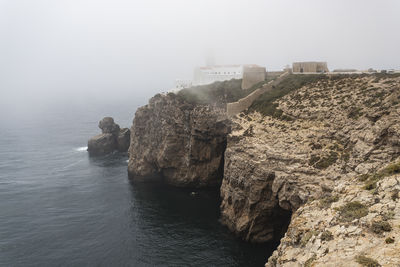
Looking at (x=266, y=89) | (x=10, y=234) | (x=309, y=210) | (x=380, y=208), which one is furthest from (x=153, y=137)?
(x=380, y=208)

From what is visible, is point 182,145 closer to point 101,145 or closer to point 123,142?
point 123,142

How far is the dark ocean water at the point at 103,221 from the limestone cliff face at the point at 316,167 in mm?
5585

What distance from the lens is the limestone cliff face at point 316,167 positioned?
61.0 ft

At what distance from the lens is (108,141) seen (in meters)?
97.0

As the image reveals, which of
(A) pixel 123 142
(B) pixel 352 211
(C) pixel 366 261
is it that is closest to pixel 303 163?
(B) pixel 352 211

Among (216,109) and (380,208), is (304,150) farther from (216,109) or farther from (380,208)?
(216,109)

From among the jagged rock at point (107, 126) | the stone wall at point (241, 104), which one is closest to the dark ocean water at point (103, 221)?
the jagged rock at point (107, 126)

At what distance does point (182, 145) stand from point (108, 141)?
123 ft

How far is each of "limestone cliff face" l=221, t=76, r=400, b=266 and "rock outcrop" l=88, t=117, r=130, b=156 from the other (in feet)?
177

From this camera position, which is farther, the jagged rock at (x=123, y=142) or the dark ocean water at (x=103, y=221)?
the jagged rock at (x=123, y=142)

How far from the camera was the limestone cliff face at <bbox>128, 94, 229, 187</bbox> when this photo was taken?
65375 millimetres

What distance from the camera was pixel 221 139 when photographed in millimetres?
65500

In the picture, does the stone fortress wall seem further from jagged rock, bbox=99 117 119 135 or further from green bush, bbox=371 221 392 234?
jagged rock, bbox=99 117 119 135

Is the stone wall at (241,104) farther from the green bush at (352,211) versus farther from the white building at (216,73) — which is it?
the green bush at (352,211)
